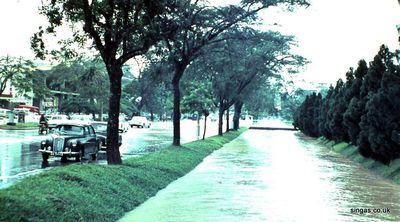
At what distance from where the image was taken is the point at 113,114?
51.6 feet

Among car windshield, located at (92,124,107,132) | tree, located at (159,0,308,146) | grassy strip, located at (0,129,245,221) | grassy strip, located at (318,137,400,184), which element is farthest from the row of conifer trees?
car windshield, located at (92,124,107,132)

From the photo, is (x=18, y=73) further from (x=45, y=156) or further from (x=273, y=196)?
(x=273, y=196)

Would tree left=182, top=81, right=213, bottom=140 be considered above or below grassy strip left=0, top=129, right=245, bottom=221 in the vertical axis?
above

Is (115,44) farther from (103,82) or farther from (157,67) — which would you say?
(103,82)

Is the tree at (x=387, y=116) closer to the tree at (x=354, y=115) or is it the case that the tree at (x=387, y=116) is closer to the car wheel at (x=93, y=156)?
the tree at (x=354, y=115)

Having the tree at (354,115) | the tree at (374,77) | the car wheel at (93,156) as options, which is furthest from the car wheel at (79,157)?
the tree at (354,115)

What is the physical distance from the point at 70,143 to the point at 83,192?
9.66m

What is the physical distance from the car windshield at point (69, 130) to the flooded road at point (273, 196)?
4.92 m

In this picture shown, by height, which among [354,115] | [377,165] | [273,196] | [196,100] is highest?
[196,100]

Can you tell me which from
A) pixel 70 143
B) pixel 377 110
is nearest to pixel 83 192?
pixel 70 143

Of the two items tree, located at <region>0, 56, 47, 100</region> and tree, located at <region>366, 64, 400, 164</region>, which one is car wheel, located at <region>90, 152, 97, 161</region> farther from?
tree, located at <region>0, 56, 47, 100</region>

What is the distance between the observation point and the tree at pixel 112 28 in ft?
47.9

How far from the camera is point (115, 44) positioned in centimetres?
1541

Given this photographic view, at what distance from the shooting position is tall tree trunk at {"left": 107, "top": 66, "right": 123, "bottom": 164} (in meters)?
15.6
